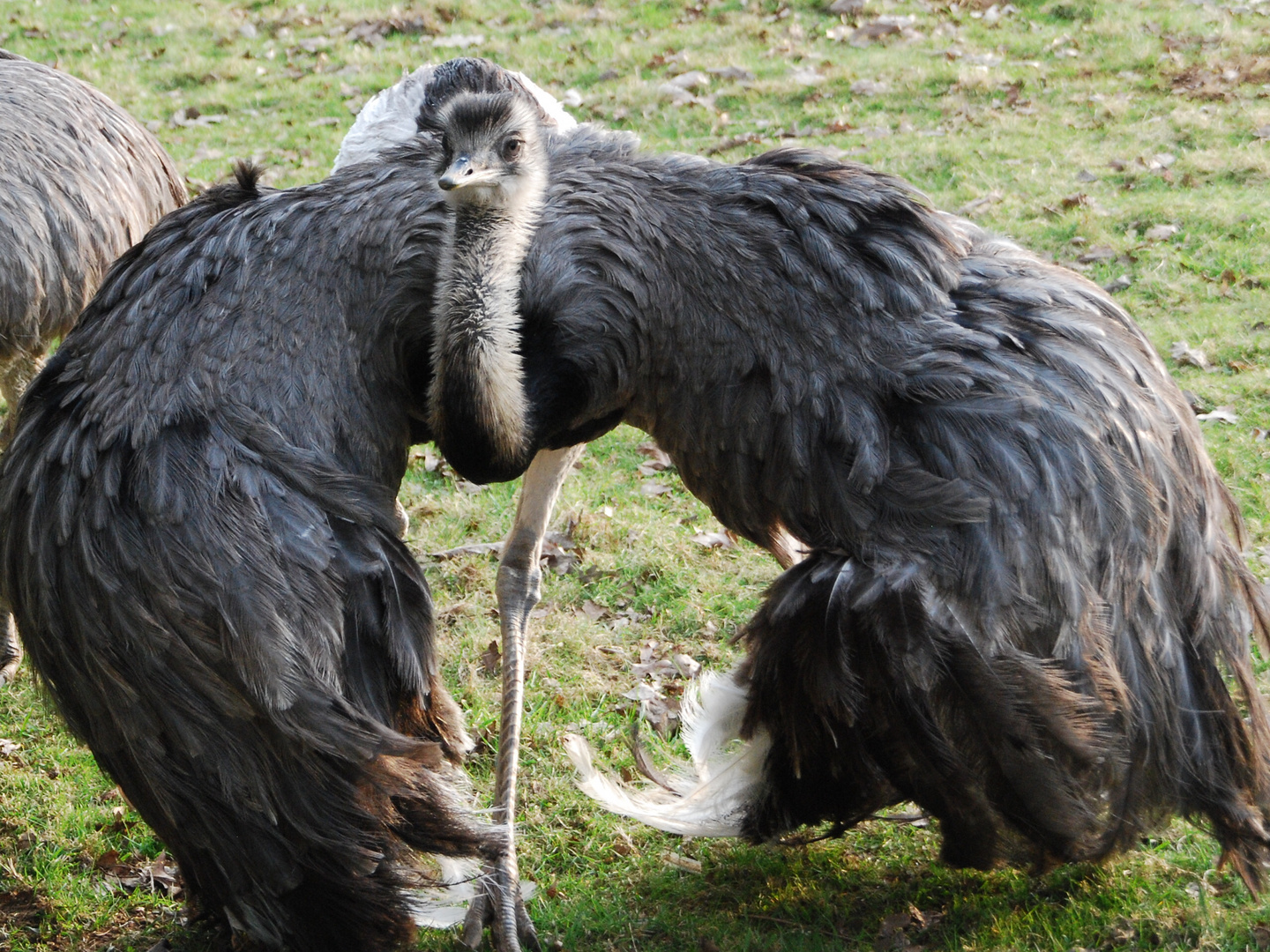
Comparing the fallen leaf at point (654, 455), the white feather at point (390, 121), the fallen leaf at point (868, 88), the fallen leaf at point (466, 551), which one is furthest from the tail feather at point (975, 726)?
the fallen leaf at point (868, 88)

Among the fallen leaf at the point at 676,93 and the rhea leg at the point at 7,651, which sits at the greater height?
the fallen leaf at the point at 676,93

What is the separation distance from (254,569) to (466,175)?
3.31 ft

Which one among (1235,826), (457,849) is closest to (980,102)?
(1235,826)

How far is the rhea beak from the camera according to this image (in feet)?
10.0

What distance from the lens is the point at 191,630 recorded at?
2.71 m

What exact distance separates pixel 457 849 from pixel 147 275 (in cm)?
143

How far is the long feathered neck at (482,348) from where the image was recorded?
2.90 m

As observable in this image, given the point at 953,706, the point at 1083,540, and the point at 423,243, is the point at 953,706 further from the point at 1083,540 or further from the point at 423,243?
the point at 423,243

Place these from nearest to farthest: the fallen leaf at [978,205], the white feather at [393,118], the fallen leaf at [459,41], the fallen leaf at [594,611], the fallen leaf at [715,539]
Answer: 1. the white feather at [393,118]
2. the fallen leaf at [594,611]
3. the fallen leaf at [715,539]
4. the fallen leaf at [978,205]
5. the fallen leaf at [459,41]

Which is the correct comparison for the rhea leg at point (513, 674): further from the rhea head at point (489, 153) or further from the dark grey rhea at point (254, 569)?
the rhea head at point (489, 153)

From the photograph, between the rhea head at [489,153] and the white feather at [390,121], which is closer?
the rhea head at [489,153]

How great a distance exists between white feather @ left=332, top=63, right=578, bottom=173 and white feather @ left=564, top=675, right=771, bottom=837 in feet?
5.47

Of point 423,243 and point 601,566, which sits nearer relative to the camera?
point 423,243

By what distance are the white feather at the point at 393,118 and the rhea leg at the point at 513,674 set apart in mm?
1004
